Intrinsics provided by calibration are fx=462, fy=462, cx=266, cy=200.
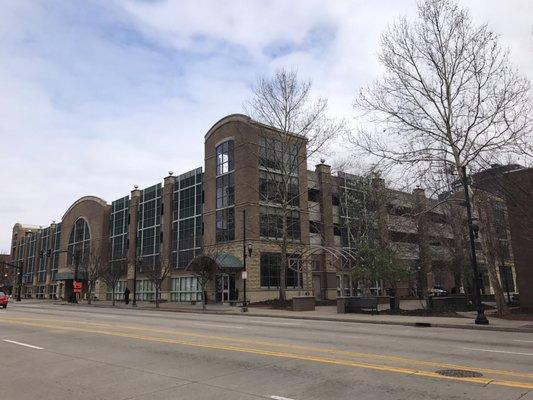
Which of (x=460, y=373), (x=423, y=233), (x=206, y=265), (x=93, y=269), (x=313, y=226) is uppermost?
(x=313, y=226)

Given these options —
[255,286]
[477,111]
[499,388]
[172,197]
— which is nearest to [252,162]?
[255,286]

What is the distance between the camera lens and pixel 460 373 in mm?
8266

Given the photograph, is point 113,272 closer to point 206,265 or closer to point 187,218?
point 187,218

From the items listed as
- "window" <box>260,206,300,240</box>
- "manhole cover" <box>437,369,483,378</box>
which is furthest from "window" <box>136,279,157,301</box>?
"manhole cover" <box>437,369,483,378</box>

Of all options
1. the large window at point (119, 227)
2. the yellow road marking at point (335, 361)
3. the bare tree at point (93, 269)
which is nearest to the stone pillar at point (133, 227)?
the large window at point (119, 227)

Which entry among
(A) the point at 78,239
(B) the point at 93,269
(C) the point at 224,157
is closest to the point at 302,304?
(C) the point at 224,157

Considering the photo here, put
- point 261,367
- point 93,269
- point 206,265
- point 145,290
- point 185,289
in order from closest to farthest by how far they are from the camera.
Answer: point 261,367 < point 206,265 < point 185,289 < point 145,290 < point 93,269

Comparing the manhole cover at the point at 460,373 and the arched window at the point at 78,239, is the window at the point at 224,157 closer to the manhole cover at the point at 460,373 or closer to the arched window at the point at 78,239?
the arched window at the point at 78,239

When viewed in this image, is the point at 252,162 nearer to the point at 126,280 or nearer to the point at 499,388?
the point at 126,280

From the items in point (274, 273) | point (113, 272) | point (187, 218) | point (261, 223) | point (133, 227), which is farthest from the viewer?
point (133, 227)

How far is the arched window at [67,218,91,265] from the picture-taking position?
71.4 metres

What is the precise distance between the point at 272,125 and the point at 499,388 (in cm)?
3171

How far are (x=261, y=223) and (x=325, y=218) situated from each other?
29.6 ft

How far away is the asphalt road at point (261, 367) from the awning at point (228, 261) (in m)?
24.7
